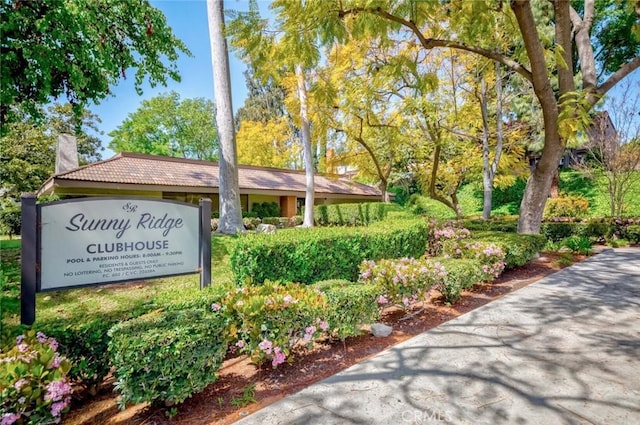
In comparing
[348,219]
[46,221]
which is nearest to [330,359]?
[46,221]

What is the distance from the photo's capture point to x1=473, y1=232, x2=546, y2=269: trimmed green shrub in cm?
596

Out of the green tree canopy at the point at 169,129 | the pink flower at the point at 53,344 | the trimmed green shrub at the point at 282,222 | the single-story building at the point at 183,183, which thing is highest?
the green tree canopy at the point at 169,129

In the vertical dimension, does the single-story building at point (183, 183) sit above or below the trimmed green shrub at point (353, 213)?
above

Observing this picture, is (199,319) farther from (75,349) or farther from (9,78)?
(9,78)

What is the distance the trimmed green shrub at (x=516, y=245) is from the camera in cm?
596

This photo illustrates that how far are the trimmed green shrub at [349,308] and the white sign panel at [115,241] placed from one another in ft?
5.41

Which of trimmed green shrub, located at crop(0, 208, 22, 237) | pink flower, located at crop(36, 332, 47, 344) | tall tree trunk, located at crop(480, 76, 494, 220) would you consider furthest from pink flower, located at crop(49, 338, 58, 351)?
trimmed green shrub, located at crop(0, 208, 22, 237)

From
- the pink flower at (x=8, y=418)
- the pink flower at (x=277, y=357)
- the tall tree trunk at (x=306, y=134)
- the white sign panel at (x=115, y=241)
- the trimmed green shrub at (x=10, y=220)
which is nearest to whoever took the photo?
the pink flower at (x=8, y=418)

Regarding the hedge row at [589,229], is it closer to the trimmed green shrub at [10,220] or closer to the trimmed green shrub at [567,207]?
the trimmed green shrub at [567,207]

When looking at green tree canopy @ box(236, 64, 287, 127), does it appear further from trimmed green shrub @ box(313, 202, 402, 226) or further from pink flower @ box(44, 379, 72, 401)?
pink flower @ box(44, 379, 72, 401)

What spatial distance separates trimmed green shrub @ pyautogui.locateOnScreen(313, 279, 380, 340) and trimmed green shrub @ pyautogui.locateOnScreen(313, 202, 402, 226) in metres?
10.5

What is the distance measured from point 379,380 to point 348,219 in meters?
14.9

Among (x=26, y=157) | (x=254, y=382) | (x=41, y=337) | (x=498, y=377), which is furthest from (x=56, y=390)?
(x=26, y=157)

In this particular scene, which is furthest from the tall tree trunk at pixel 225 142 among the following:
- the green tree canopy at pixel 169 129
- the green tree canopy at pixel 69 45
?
the green tree canopy at pixel 169 129
